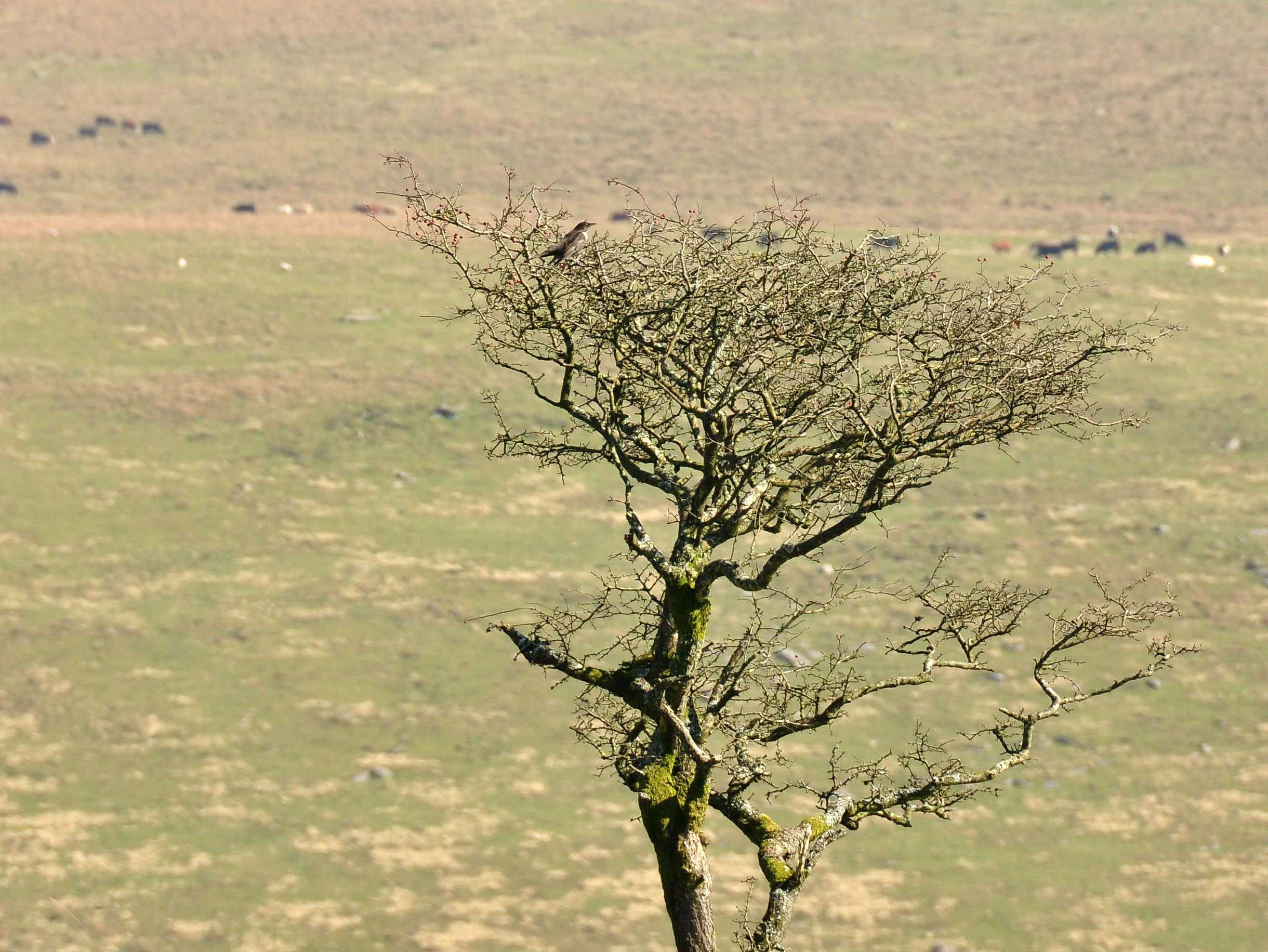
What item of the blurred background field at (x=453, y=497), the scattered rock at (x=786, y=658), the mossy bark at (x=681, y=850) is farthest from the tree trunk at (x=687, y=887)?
the scattered rock at (x=786, y=658)

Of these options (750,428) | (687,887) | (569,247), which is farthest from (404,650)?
(569,247)

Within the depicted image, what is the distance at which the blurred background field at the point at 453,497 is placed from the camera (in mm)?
26516

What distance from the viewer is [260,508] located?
37562 mm

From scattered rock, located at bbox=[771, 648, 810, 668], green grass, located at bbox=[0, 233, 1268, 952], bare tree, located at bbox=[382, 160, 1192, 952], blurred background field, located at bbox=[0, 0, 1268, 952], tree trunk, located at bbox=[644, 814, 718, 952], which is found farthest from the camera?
scattered rock, located at bbox=[771, 648, 810, 668]

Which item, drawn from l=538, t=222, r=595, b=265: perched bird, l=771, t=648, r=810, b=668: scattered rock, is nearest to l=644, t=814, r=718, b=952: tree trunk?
l=538, t=222, r=595, b=265: perched bird

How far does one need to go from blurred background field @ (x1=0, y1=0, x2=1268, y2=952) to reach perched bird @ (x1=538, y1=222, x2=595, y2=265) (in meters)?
3.81

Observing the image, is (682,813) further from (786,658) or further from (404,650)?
(404,650)

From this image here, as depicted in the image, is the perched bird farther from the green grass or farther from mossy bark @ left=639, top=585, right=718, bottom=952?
the green grass

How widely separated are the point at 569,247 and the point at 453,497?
1005 inches

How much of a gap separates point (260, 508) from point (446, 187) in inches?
818

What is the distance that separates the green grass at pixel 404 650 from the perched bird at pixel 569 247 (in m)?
10.3

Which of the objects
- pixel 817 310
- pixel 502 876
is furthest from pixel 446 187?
pixel 817 310

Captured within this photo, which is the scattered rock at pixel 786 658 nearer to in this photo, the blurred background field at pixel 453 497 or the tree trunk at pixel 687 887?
the blurred background field at pixel 453 497

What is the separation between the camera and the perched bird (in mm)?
13047
